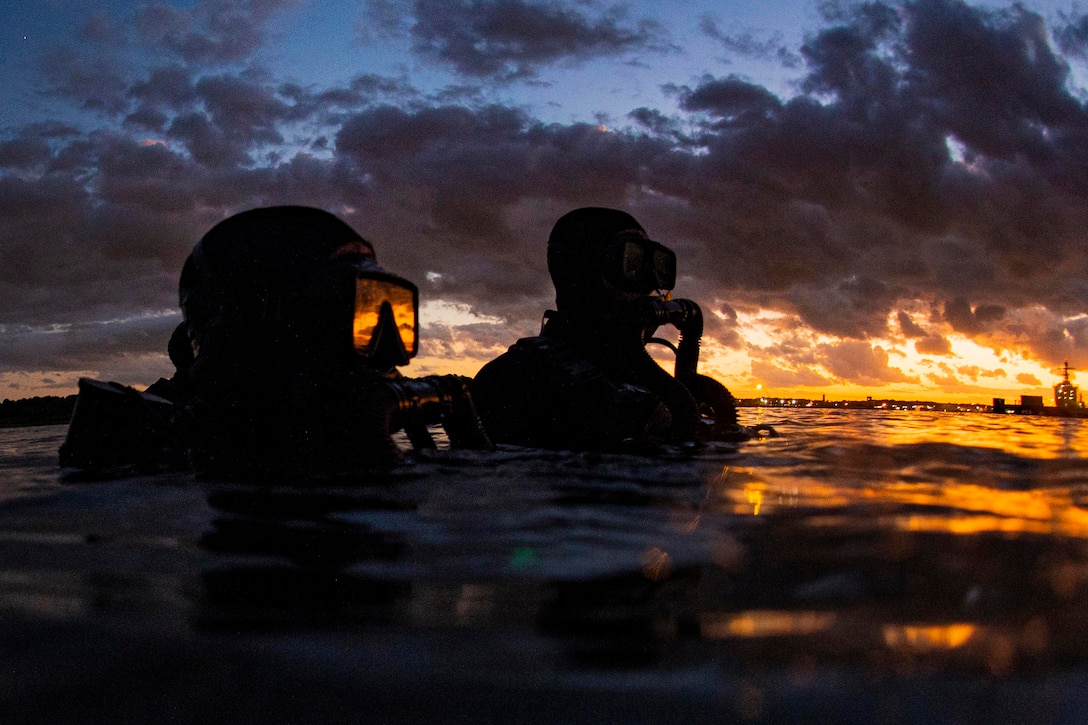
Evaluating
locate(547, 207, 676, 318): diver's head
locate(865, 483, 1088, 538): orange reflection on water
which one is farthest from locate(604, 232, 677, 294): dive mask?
locate(865, 483, 1088, 538): orange reflection on water

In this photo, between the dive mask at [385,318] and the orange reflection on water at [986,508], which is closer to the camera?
the orange reflection on water at [986,508]

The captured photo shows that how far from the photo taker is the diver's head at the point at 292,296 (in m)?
5.97

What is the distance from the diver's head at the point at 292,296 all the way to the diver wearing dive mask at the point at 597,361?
A: 9.41ft

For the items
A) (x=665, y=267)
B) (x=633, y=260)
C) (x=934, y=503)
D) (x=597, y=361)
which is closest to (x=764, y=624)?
(x=934, y=503)

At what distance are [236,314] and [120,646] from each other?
464 cm

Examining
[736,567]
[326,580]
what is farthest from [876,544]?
[326,580]

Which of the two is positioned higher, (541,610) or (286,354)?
(286,354)

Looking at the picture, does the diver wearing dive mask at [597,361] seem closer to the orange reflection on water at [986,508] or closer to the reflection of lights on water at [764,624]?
the orange reflection on water at [986,508]

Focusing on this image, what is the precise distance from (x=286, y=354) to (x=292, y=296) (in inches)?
18.5

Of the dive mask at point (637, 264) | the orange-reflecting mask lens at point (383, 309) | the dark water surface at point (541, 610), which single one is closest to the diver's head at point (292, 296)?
the orange-reflecting mask lens at point (383, 309)

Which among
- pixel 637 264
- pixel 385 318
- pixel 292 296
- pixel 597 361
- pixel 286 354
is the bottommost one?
pixel 286 354

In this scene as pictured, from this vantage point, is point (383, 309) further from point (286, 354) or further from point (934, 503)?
point (934, 503)

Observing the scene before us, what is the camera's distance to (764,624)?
1.91 meters

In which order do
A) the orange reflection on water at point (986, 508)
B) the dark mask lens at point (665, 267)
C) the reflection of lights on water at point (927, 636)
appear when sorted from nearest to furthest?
the reflection of lights on water at point (927, 636) → the orange reflection on water at point (986, 508) → the dark mask lens at point (665, 267)
